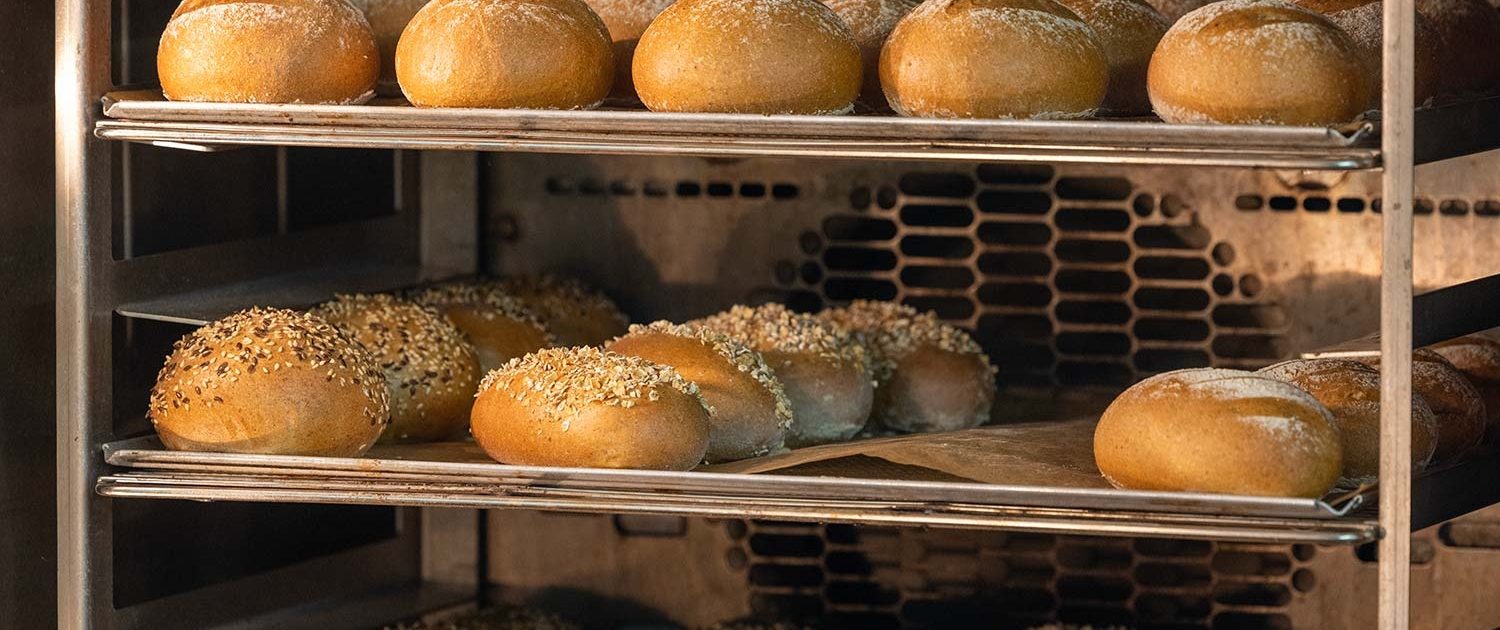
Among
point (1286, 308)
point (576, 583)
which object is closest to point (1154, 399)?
point (1286, 308)

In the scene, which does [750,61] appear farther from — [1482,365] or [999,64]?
[1482,365]

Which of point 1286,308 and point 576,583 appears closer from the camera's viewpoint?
point 1286,308

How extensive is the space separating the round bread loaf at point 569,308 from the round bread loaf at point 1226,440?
0.94 m

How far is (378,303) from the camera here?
8.19 feet

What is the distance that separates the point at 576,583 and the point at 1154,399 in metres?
1.23

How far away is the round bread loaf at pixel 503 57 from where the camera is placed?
209 centimetres

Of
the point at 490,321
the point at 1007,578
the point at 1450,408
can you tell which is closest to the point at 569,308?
the point at 490,321

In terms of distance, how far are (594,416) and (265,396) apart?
1.33 feet

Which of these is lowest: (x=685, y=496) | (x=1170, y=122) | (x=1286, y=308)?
(x=685, y=496)

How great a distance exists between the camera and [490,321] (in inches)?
103

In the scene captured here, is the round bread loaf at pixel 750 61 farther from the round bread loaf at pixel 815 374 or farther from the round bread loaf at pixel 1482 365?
the round bread loaf at pixel 1482 365

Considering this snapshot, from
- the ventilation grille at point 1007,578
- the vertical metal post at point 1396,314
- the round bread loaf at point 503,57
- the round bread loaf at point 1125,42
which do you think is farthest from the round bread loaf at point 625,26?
the vertical metal post at point 1396,314

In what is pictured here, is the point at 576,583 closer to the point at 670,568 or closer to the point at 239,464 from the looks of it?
the point at 670,568

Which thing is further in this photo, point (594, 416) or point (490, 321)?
point (490, 321)
